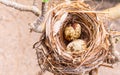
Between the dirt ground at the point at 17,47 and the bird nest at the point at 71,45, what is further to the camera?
the dirt ground at the point at 17,47

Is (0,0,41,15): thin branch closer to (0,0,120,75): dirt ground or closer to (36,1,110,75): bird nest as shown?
(36,1,110,75): bird nest

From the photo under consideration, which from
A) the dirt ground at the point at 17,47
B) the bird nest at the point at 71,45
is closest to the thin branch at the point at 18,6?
the bird nest at the point at 71,45

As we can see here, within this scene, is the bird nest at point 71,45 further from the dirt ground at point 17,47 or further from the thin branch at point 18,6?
the dirt ground at point 17,47

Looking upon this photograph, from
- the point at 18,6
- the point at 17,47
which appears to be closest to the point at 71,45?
the point at 18,6

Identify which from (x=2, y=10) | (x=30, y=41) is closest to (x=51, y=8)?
(x=30, y=41)

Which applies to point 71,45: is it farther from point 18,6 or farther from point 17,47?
point 17,47

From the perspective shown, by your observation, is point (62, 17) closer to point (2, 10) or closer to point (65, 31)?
point (65, 31)
